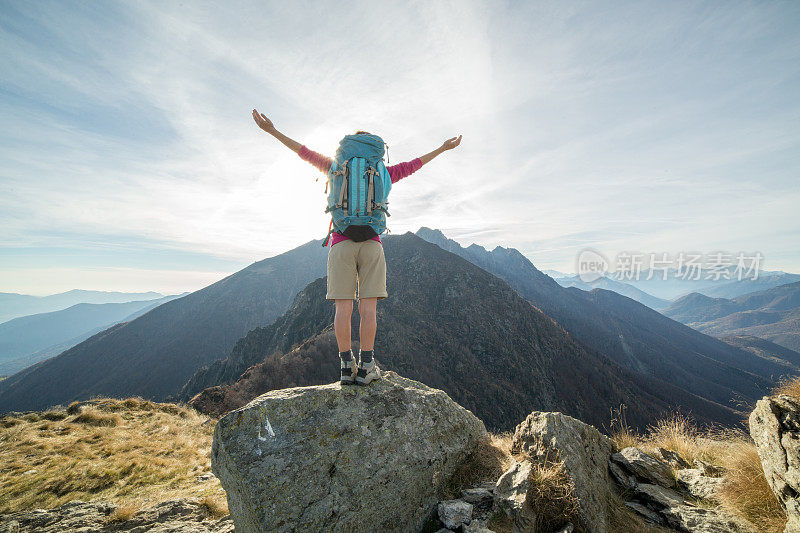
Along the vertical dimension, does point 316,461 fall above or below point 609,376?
above

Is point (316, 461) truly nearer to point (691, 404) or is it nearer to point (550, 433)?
point (550, 433)

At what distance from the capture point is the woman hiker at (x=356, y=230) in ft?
14.8

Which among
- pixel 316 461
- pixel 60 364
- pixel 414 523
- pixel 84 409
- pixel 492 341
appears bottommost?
pixel 60 364

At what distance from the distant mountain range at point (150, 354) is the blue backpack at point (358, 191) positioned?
157m

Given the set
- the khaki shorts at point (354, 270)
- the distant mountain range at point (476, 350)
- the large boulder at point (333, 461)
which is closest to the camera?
the large boulder at point (333, 461)

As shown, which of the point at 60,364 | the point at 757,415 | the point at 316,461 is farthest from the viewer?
the point at 60,364

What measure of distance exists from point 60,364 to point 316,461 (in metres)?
223

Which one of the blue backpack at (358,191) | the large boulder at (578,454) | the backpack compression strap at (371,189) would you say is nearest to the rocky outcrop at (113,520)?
the blue backpack at (358,191)

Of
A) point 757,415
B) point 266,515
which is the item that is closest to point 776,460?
point 757,415

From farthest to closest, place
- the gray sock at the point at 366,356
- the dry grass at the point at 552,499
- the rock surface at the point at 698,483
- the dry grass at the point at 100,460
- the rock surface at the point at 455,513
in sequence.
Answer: the dry grass at the point at 100,460, the rock surface at the point at 698,483, the gray sock at the point at 366,356, the dry grass at the point at 552,499, the rock surface at the point at 455,513

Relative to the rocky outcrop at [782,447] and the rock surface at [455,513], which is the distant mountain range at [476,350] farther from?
the rocky outcrop at [782,447]

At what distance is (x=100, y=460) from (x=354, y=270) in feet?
33.7

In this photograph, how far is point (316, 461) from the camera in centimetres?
366

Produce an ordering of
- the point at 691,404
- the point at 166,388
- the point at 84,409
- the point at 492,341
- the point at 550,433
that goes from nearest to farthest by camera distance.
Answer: the point at 550,433, the point at 84,409, the point at 492,341, the point at 691,404, the point at 166,388
